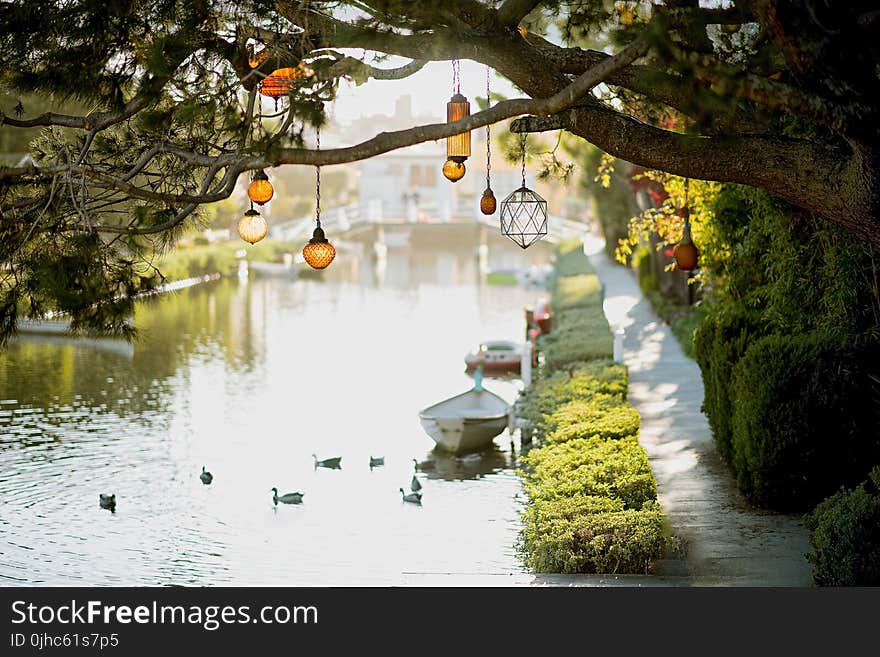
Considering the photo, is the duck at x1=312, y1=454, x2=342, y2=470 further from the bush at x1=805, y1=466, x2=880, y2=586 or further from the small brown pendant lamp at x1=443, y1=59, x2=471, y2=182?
the bush at x1=805, y1=466, x2=880, y2=586

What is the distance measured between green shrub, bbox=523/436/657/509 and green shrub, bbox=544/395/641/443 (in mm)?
278

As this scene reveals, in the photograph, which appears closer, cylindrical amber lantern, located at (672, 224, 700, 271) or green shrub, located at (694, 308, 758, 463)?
cylindrical amber lantern, located at (672, 224, 700, 271)

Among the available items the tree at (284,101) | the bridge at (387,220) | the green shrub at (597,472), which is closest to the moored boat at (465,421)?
the green shrub at (597,472)

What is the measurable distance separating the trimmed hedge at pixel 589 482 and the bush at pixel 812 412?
1289 mm

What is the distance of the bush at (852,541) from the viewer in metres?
8.72

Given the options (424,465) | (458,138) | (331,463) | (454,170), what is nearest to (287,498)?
(331,463)

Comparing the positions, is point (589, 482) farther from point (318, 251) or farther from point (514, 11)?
point (514, 11)

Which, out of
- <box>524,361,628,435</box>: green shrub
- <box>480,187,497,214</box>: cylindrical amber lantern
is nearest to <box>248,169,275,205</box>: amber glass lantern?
<box>480,187,497,214</box>: cylindrical amber lantern

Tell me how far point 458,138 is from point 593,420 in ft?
14.8

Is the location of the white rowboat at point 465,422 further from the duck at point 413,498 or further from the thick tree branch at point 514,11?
the thick tree branch at point 514,11

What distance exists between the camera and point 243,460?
18328 millimetres

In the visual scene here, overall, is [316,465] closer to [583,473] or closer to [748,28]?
[583,473]

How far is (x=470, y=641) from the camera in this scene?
869cm

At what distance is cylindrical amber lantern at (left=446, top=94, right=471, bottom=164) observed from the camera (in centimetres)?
1173
